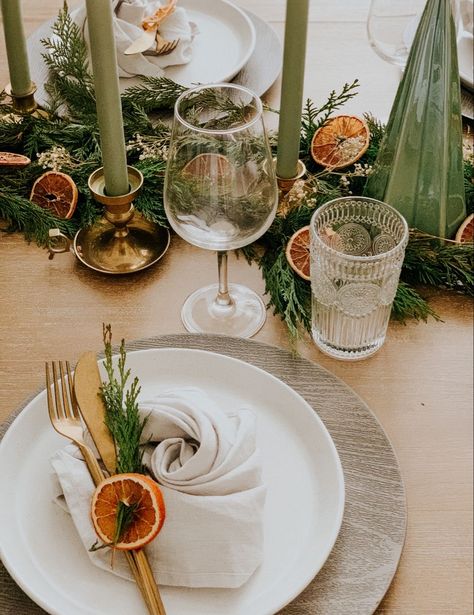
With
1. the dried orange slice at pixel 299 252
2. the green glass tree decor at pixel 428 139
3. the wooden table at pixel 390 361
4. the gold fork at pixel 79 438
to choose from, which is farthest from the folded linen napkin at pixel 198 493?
the green glass tree decor at pixel 428 139

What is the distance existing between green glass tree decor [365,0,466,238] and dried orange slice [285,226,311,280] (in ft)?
0.36

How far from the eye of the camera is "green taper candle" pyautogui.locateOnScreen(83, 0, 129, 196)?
0.82 meters

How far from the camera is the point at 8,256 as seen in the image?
102 cm

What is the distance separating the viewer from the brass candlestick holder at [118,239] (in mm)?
973

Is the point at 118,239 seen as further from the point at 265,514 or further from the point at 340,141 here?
the point at 265,514

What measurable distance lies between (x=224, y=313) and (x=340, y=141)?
300 mm

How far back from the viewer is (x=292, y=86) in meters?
0.89

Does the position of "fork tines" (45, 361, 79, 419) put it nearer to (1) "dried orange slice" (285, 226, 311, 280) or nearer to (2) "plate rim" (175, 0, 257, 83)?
(1) "dried orange slice" (285, 226, 311, 280)

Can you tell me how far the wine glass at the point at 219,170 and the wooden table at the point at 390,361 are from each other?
14 centimetres

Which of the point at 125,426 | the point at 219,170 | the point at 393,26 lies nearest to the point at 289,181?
the point at 219,170

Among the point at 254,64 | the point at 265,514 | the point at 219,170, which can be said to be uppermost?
the point at 219,170

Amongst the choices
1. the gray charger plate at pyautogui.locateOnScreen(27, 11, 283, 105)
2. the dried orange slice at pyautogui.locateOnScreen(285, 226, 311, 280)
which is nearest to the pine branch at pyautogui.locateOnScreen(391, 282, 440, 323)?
the dried orange slice at pyautogui.locateOnScreen(285, 226, 311, 280)

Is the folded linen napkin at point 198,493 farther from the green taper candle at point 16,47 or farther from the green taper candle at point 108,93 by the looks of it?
the green taper candle at point 16,47

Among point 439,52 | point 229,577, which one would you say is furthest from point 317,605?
point 439,52
